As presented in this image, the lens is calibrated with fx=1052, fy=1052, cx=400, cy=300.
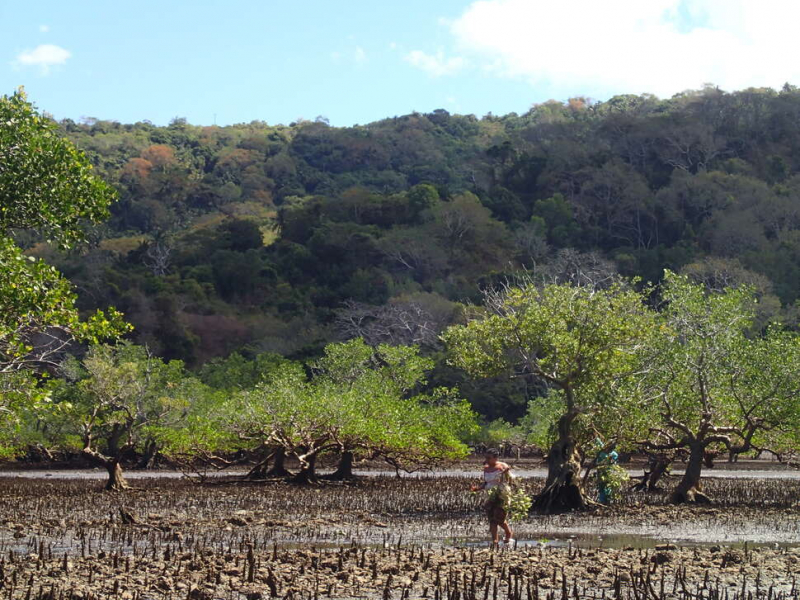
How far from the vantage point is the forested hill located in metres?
67.2

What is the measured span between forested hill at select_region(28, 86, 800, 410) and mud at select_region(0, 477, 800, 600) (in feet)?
121

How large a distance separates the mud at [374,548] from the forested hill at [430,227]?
121ft

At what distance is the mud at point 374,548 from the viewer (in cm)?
1128

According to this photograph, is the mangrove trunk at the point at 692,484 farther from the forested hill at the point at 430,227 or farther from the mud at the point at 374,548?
the forested hill at the point at 430,227

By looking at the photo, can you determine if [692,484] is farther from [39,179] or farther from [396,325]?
[396,325]

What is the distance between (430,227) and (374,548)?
63859mm

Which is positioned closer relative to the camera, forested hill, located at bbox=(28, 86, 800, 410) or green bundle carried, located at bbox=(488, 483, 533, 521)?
green bundle carried, located at bbox=(488, 483, 533, 521)

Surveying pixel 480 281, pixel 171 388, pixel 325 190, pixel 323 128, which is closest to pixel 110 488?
pixel 171 388

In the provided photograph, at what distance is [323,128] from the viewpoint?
123188 millimetres

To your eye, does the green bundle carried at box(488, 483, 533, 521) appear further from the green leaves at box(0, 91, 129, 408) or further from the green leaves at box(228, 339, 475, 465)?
the green leaves at box(228, 339, 475, 465)

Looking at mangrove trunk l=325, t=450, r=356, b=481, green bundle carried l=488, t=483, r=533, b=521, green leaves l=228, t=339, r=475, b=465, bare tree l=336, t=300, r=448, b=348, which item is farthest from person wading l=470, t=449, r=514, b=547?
bare tree l=336, t=300, r=448, b=348

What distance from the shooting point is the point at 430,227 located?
7794 cm

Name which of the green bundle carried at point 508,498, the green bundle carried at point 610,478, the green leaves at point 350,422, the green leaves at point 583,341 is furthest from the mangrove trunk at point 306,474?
the green bundle carried at point 508,498

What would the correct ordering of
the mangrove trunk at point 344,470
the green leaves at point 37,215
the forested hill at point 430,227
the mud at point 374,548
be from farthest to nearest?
the forested hill at point 430,227
the mangrove trunk at point 344,470
the green leaves at point 37,215
the mud at point 374,548
